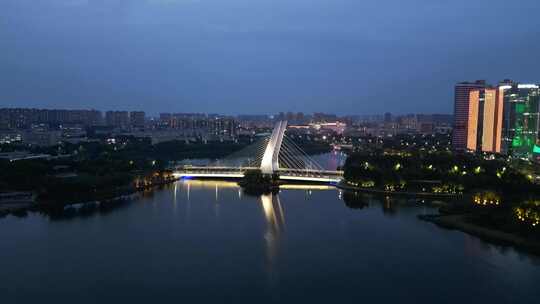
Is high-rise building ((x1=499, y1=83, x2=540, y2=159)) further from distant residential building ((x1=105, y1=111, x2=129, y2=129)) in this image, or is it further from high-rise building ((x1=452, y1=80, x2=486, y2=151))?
distant residential building ((x1=105, y1=111, x2=129, y2=129))

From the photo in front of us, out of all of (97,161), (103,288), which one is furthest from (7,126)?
(103,288)

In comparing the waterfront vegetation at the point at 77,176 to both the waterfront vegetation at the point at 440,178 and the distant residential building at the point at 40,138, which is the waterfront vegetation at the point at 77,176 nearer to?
the distant residential building at the point at 40,138

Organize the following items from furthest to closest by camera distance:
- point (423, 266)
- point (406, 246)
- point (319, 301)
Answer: point (406, 246), point (423, 266), point (319, 301)

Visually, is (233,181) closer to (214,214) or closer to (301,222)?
(214,214)

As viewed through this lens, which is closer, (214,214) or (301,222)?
(301,222)

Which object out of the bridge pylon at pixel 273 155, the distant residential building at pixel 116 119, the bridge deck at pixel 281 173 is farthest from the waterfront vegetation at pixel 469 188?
the distant residential building at pixel 116 119

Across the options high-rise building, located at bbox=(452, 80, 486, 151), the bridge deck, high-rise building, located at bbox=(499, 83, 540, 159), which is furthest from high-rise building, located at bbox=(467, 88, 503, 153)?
the bridge deck
